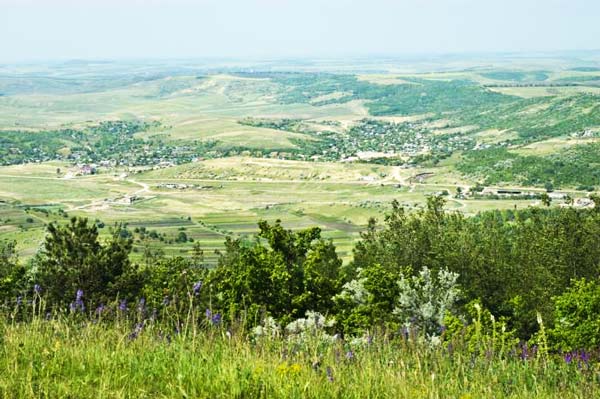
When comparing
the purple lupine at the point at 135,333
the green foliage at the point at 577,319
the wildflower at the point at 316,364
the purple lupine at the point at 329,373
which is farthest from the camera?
the green foliage at the point at 577,319

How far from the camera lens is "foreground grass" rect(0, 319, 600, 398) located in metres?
4.84

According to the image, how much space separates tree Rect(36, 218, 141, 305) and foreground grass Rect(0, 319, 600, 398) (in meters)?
17.3

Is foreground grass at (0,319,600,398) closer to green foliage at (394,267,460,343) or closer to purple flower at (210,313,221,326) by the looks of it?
purple flower at (210,313,221,326)

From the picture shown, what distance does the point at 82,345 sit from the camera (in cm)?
582

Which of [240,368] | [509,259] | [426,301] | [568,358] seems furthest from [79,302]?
[509,259]

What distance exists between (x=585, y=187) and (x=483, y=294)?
129 metres

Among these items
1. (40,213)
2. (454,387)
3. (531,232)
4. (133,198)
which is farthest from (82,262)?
(133,198)

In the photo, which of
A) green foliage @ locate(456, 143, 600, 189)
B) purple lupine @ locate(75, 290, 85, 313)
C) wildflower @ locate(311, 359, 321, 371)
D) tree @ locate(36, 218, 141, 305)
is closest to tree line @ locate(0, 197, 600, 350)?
tree @ locate(36, 218, 141, 305)

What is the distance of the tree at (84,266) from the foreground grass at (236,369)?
17.3m

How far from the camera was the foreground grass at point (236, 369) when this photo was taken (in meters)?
4.84

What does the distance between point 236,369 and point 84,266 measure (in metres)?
20.9

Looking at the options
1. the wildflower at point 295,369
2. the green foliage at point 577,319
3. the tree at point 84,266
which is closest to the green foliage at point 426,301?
the green foliage at point 577,319

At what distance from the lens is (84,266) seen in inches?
964

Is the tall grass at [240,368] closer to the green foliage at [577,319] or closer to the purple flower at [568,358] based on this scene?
the purple flower at [568,358]
